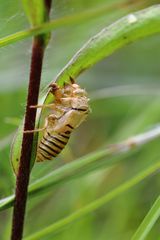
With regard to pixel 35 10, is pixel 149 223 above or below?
Result: below

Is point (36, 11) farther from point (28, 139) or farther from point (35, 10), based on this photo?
point (28, 139)

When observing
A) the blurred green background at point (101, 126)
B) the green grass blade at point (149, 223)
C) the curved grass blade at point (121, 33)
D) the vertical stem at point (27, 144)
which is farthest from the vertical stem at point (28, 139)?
the blurred green background at point (101, 126)

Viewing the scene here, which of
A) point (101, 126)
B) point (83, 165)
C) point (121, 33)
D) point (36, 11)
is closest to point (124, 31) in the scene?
point (121, 33)

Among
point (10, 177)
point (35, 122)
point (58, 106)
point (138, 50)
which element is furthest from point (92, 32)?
point (35, 122)

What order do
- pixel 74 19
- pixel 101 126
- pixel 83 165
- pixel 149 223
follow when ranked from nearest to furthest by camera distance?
1. pixel 74 19
2. pixel 149 223
3. pixel 83 165
4. pixel 101 126

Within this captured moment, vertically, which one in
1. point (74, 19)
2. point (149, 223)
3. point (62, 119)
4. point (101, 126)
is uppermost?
point (101, 126)

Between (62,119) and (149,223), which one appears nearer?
(149,223)

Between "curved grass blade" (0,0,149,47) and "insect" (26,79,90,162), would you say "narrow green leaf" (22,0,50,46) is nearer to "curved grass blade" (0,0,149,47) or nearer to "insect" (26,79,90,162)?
"curved grass blade" (0,0,149,47)
